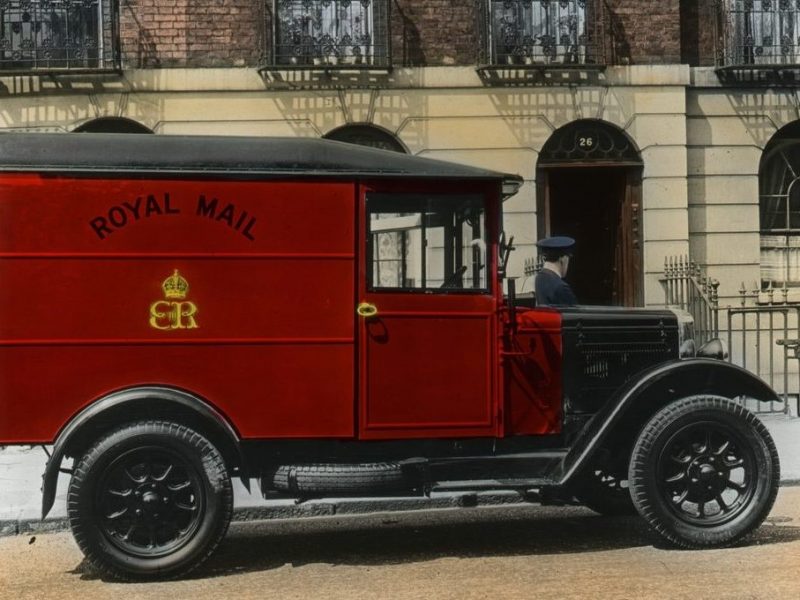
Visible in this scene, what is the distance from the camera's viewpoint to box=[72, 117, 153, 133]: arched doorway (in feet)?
50.1

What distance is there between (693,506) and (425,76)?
9191mm

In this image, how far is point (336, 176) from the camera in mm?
6750

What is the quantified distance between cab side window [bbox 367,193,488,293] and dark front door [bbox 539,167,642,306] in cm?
896

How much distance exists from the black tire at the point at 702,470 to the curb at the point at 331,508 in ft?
5.80

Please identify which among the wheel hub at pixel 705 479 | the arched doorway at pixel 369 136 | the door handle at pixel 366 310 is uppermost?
the arched doorway at pixel 369 136

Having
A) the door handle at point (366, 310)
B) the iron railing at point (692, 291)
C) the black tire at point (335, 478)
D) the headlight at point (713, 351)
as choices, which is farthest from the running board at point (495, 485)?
the iron railing at point (692, 291)

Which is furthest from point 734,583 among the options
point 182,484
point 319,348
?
point 182,484

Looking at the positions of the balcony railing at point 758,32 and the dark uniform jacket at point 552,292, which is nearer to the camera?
the dark uniform jacket at point 552,292

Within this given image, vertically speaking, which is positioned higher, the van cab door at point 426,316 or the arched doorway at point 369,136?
the arched doorway at point 369,136

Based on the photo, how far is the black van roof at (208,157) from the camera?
650 cm

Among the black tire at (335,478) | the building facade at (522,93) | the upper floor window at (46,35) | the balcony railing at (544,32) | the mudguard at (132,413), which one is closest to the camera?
the mudguard at (132,413)

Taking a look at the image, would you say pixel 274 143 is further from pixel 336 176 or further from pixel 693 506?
pixel 693 506

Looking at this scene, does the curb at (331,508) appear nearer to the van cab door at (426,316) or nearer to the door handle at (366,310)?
the van cab door at (426,316)

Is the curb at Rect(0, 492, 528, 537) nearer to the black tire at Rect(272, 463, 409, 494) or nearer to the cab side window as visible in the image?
the black tire at Rect(272, 463, 409, 494)
